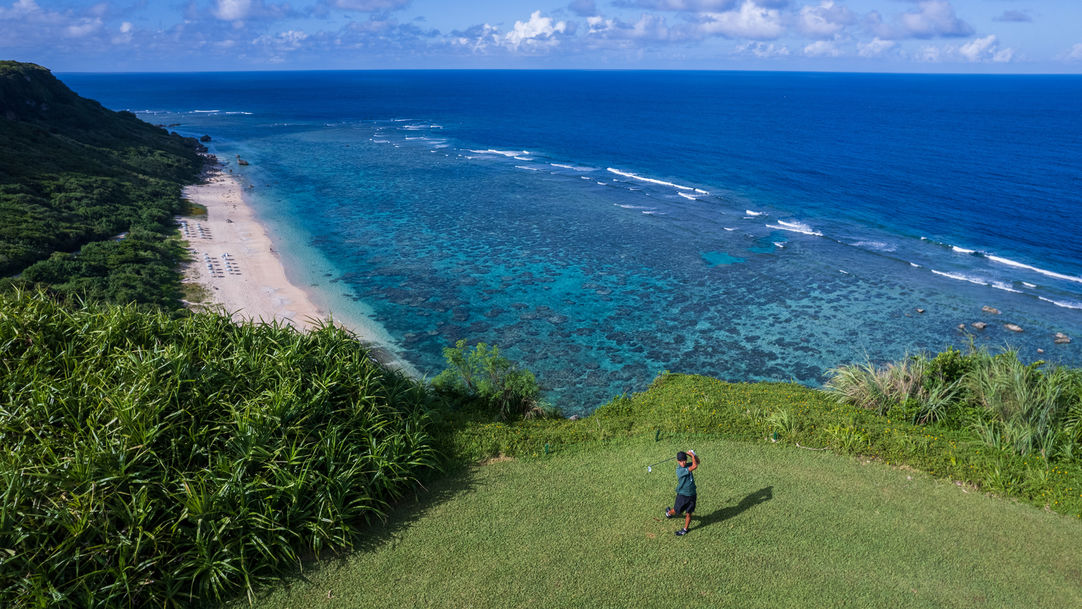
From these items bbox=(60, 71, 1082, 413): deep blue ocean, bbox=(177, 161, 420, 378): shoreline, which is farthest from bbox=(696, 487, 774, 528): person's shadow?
bbox=(177, 161, 420, 378): shoreline

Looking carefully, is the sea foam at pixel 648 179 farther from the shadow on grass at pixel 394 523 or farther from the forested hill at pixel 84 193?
the shadow on grass at pixel 394 523

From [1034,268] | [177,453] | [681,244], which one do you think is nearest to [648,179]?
[681,244]

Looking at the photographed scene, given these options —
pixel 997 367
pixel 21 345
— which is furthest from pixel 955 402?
pixel 21 345

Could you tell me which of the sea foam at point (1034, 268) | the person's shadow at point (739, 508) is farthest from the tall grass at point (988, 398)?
the sea foam at point (1034, 268)

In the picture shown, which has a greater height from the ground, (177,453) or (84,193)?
(84,193)

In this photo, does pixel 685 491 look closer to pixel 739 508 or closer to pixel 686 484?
pixel 686 484

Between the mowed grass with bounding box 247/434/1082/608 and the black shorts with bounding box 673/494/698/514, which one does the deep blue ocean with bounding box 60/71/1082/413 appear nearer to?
the mowed grass with bounding box 247/434/1082/608
